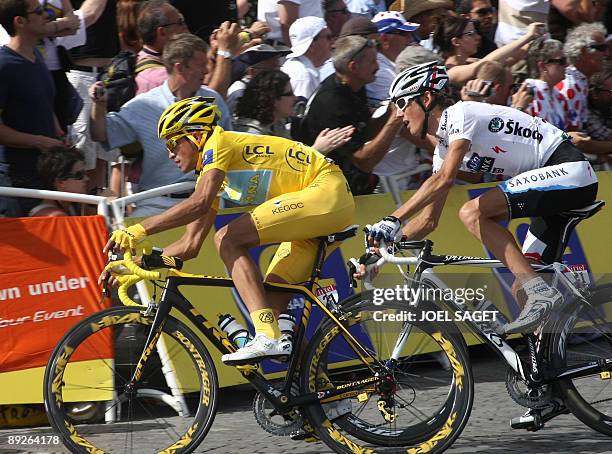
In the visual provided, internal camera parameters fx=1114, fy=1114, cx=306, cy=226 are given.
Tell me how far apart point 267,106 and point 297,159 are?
2102 mm

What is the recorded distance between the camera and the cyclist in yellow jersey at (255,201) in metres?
5.90

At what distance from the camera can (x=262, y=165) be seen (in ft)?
20.2

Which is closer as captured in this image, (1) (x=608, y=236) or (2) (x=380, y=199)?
(2) (x=380, y=199)

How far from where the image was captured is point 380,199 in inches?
334

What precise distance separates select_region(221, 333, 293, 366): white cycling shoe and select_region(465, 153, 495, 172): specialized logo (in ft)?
5.30

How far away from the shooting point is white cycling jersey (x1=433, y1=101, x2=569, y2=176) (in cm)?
637

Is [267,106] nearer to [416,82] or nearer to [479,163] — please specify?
[416,82]

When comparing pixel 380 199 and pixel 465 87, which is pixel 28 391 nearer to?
pixel 380 199

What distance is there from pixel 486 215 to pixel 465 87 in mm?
3001

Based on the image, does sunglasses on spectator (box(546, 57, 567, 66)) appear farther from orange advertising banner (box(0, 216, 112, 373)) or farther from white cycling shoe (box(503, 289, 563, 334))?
orange advertising banner (box(0, 216, 112, 373))

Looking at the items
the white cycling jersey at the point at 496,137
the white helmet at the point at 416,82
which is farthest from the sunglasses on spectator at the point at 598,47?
the white helmet at the point at 416,82

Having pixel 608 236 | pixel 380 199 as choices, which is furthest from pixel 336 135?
pixel 608 236

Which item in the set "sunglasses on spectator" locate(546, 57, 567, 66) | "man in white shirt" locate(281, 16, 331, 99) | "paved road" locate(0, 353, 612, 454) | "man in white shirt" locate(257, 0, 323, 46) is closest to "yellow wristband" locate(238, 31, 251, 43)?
"man in white shirt" locate(281, 16, 331, 99)

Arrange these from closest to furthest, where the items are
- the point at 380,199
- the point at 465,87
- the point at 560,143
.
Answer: the point at 560,143 < the point at 380,199 < the point at 465,87
